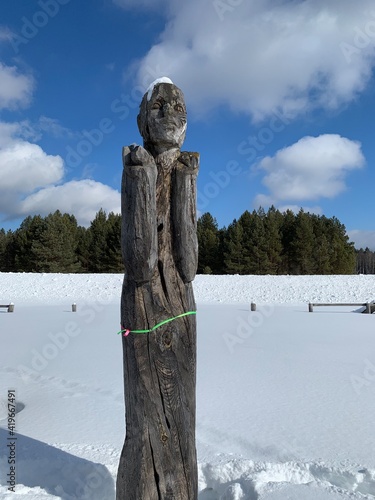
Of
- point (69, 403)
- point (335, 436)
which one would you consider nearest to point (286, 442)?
point (335, 436)

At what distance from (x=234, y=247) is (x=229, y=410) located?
1483 inches

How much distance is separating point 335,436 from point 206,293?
2048 centimetres

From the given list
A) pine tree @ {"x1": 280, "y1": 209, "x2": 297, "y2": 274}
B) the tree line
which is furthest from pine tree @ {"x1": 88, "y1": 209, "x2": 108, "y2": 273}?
pine tree @ {"x1": 280, "y1": 209, "x2": 297, "y2": 274}

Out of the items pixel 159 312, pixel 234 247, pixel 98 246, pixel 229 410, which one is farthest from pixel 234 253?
pixel 159 312

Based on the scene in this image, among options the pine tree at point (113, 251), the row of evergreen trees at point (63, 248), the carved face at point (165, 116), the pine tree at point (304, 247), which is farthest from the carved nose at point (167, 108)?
the pine tree at point (304, 247)

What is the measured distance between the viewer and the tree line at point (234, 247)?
43.7 m

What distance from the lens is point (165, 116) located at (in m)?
3.39

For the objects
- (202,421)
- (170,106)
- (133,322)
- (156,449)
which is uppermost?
(170,106)

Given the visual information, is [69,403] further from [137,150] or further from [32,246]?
[32,246]

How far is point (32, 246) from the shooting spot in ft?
147

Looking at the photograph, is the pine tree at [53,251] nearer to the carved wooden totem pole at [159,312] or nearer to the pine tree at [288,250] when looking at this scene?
the pine tree at [288,250]

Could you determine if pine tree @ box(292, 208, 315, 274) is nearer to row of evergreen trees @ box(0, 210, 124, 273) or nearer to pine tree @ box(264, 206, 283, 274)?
pine tree @ box(264, 206, 283, 274)

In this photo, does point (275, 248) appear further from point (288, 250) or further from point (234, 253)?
point (234, 253)

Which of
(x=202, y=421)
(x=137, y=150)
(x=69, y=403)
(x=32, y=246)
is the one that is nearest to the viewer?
(x=137, y=150)
